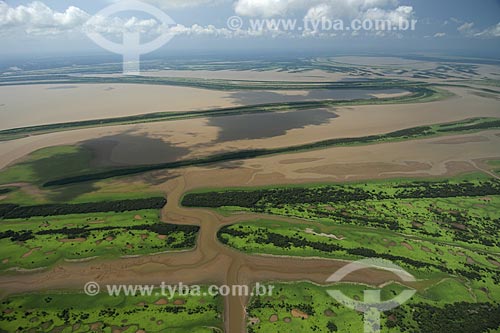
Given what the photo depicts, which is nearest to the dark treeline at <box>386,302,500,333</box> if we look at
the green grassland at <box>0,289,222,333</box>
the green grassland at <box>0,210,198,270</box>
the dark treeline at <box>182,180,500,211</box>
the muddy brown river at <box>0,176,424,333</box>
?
the muddy brown river at <box>0,176,424,333</box>

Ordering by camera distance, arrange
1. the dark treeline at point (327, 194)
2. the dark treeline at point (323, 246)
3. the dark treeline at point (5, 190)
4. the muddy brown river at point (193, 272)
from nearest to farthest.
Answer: the muddy brown river at point (193, 272) < the dark treeline at point (323, 246) < the dark treeline at point (327, 194) < the dark treeline at point (5, 190)

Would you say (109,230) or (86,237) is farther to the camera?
(109,230)

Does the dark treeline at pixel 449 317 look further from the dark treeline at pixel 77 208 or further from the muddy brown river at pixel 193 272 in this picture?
the dark treeline at pixel 77 208

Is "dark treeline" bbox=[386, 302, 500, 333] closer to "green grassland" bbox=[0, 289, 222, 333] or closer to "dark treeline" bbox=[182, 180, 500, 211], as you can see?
"green grassland" bbox=[0, 289, 222, 333]

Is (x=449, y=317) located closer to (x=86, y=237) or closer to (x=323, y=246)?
(x=323, y=246)

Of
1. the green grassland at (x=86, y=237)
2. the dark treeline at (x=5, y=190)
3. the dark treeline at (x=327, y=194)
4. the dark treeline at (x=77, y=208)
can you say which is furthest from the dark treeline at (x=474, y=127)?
the dark treeline at (x=5, y=190)

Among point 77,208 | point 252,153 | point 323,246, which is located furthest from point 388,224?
point 77,208
